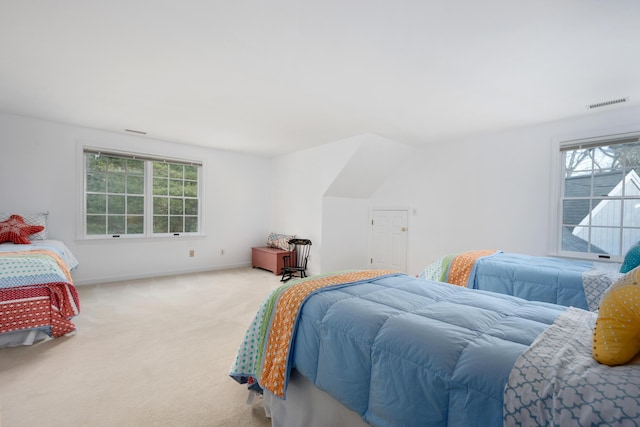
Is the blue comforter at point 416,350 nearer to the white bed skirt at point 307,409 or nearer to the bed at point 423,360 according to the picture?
the bed at point 423,360

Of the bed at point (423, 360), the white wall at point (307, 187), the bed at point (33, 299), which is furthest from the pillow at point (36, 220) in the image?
the bed at point (423, 360)

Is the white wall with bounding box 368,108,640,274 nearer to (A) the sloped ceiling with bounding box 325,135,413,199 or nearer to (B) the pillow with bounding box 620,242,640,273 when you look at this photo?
(A) the sloped ceiling with bounding box 325,135,413,199

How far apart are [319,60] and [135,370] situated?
2720mm

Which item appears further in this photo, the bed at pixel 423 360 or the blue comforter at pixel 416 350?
the blue comforter at pixel 416 350

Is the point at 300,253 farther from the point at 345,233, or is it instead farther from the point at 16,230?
the point at 16,230

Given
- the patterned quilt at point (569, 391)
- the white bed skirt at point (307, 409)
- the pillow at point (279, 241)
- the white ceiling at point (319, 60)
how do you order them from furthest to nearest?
the pillow at point (279, 241), the white ceiling at point (319, 60), the white bed skirt at point (307, 409), the patterned quilt at point (569, 391)

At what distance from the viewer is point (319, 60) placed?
93.1 inches

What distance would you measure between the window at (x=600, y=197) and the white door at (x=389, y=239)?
2.12 meters

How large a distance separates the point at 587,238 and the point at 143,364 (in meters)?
4.77

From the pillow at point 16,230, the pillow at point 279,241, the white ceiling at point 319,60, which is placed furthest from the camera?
the pillow at point 279,241

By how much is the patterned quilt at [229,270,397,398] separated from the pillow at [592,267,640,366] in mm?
1122

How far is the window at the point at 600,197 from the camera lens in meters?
3.28

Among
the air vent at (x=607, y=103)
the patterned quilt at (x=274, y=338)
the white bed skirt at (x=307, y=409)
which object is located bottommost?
the white bed skirt at (x=307, y=409)

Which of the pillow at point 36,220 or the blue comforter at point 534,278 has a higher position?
the pillow at point 36,220
